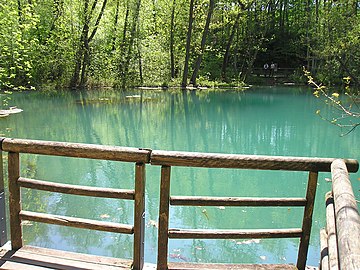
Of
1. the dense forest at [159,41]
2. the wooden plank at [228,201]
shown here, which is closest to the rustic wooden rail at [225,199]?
the wooden plank at [228,201]

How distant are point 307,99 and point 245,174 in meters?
16.3

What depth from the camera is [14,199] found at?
3.03m

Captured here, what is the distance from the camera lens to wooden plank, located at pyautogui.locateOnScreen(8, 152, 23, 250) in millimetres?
2967

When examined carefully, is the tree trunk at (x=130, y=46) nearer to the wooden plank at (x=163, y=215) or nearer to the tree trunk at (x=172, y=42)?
the tree trunk at (x=172, y=42)

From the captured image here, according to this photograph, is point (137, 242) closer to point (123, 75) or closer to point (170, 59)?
point (123, 75)

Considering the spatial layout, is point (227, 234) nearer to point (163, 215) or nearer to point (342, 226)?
point (163, 215)

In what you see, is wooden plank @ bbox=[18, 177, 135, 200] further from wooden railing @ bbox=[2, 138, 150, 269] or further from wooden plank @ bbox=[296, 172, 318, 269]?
wooden plank @ bbox=[296, 172, 318, 269]

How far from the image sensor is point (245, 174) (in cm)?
801

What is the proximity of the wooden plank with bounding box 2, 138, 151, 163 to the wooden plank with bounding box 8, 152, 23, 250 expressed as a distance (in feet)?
0.34

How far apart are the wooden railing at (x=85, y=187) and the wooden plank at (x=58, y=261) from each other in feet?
0.41

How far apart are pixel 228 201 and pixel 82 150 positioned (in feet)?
3.60

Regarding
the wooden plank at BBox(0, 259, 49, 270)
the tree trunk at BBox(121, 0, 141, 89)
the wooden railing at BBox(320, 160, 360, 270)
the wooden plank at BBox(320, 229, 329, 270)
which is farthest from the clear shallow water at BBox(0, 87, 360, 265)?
the tree trunk at BBox(121, 0, 141, 89)

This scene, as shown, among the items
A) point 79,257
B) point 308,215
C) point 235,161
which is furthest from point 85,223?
point 308,215

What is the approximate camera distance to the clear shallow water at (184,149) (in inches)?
190
